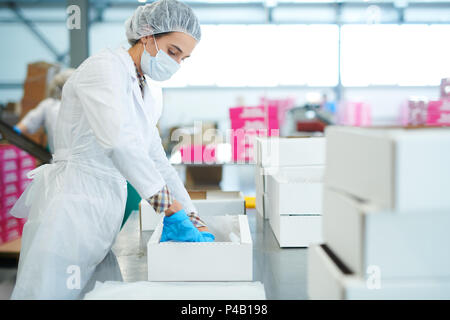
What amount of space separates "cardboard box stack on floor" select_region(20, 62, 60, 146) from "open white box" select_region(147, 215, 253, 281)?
4.45m

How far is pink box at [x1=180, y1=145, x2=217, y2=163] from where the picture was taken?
8.07ft

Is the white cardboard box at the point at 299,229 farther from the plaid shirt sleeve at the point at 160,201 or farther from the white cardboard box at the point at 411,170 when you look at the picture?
the white cardboard box at the point at 411,170

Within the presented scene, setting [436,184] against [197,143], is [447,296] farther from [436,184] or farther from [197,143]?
[197,143]

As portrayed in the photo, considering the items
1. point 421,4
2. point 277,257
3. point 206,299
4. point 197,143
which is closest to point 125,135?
point 206,299

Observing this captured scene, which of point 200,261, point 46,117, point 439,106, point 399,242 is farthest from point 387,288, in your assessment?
point 46,117

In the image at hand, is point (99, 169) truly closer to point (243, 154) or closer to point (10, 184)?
point (243, 154)

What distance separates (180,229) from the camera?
3.79 feet

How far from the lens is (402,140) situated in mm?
614

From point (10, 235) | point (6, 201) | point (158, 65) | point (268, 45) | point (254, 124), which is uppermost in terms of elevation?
point (268, 45)

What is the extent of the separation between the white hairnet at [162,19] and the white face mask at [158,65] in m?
0.06

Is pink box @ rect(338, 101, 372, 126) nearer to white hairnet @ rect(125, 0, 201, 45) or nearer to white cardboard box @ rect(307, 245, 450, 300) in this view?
white hairnet @ rect(125, 0, 201, 45)

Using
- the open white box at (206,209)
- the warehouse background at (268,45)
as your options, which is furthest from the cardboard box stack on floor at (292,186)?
the warehouse background at (268,45)

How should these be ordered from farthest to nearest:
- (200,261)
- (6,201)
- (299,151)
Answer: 1. (6,201)
2. (299,151)
3. (200,261)

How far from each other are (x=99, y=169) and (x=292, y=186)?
0.61 m
